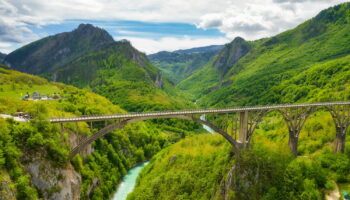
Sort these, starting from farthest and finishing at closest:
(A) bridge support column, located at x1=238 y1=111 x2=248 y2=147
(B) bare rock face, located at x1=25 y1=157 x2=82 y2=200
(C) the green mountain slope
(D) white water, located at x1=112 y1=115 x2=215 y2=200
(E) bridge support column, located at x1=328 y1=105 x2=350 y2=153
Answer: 1. (D) white water, located at x1=112 y1=115 x2=215 y2=200
2. (E) bridge support column, located at x1=328 y1=105 x2=350 y2=153
3. (A) bridge support column, located at x1=238 y1=111 x2=248 y2=147
4. (B) bare rock face, located at x1=25 y1=157 x2=82 y2=200
5. (C) the green mountain slope

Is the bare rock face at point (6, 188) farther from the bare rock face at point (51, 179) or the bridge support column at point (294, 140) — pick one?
the bridge support column at point (294, 140)

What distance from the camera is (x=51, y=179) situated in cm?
2934

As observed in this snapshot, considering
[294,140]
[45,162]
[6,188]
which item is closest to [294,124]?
[294,140]

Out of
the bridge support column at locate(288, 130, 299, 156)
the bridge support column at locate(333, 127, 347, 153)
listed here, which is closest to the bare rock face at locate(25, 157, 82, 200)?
the bridge support column at locate(288, 130, 299, 156)

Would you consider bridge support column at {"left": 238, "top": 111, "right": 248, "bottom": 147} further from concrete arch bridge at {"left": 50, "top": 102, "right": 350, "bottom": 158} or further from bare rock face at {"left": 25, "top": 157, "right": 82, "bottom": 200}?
bare rock face at {"left": 25, "top": 157, "right": 82, "bottom": 200}

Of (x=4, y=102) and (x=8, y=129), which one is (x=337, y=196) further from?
(x=4, y=102)

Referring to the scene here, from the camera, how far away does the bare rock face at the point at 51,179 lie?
27.9 meters

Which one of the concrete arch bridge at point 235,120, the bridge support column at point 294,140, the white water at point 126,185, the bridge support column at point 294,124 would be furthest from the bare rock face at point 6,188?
the bridge support column at point 294,140

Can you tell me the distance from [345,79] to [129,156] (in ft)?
284

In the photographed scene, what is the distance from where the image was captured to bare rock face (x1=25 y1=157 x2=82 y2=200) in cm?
2794

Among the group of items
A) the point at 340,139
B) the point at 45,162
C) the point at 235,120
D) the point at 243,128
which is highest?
the point at 235,120

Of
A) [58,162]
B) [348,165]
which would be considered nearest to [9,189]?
[58,162]

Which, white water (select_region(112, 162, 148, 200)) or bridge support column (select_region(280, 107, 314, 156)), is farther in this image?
white water (select_region(112, 162, 148, 200))

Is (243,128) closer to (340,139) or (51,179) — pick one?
(340,139)
